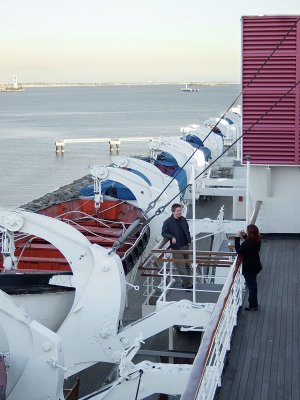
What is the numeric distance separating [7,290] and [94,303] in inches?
65.3

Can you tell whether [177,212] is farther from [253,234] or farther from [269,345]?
[269,345]

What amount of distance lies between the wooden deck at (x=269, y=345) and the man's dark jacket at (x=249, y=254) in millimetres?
653

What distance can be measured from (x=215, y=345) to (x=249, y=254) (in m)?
2.78

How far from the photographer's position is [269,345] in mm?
9609

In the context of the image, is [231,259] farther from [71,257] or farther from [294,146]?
[294,146]

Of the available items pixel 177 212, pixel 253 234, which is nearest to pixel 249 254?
pixel 253 234

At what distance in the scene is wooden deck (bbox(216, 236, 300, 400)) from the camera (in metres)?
8.32

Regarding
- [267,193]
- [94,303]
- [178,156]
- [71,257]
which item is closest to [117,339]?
[94,303]

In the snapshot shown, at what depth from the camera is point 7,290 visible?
12227mm

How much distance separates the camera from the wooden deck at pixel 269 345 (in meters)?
8.32

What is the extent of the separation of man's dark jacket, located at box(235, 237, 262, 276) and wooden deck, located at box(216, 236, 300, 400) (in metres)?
0.65

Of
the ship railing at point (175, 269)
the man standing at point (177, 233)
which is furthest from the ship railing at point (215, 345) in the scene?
the man standing at point (177, 233)

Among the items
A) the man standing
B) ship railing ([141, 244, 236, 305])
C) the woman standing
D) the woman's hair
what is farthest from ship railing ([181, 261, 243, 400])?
the man standing

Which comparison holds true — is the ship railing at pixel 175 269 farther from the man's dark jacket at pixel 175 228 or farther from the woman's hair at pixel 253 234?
the woman's hair at pixel 253 234
